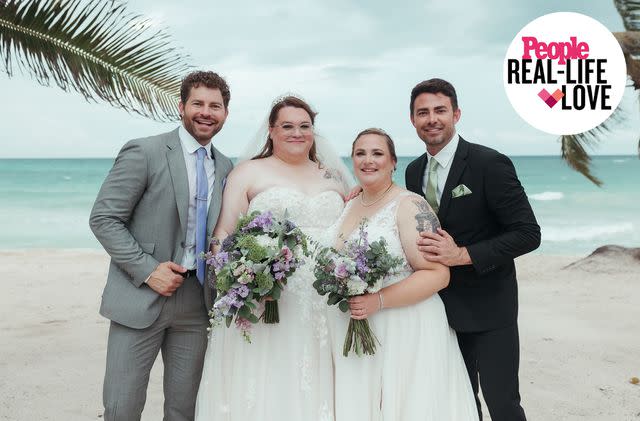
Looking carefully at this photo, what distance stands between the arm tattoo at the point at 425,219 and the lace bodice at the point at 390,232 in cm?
13

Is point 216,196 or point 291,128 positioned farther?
point 291,128

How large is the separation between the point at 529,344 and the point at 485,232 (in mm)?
5056

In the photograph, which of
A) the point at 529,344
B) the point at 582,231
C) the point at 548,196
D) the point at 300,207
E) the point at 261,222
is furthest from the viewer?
the point at 548,196

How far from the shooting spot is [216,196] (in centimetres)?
407

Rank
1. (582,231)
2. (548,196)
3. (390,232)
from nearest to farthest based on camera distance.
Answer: (390,232), (582,231), (548,196)

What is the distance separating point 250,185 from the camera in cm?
418

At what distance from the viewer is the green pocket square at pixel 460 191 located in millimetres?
3867

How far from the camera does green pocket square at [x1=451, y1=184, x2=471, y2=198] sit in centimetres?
387

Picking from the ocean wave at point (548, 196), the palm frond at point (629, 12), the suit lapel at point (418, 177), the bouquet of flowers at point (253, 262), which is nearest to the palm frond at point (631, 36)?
the palm frond at point (629, 12)

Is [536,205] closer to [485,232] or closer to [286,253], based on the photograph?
[485,232]

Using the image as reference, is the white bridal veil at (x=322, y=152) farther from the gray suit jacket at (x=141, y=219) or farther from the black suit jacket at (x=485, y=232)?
the black suit jacket at (x=485, y=232)

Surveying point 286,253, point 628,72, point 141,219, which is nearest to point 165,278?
point 141,219

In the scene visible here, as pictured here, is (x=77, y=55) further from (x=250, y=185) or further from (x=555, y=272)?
(x=555, y=272)

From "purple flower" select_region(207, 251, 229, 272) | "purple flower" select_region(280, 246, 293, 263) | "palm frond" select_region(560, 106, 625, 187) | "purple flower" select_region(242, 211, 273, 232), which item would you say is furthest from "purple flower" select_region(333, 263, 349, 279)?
"palm frond" select_region(560, 106, 625, 187)
